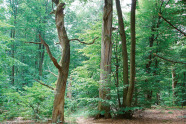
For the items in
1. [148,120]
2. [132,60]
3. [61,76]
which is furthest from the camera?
[148,120]

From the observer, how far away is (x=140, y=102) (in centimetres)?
624

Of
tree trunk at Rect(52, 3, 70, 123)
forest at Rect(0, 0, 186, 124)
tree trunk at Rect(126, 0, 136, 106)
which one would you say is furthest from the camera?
forest at Rect(0, 0, 186, 124)

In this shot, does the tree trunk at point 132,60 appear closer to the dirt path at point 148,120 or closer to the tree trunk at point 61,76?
the dirt path at point 148,120

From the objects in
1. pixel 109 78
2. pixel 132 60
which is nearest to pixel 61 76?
pixel 109 78

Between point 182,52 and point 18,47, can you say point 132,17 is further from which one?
point 18,47

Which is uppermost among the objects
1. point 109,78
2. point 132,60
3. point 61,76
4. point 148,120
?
point 132,60

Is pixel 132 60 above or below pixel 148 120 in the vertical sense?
above

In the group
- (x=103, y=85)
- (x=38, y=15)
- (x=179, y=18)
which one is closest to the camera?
(x=103, y=85)

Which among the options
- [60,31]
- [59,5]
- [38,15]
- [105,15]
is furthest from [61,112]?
[38,15]

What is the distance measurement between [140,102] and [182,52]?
5928mm

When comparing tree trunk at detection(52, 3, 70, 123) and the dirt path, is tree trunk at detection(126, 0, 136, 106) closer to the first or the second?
the dirt path

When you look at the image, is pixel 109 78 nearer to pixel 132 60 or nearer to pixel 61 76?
pixel 132 60

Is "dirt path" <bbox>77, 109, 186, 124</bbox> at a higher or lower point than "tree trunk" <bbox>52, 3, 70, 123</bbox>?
lower

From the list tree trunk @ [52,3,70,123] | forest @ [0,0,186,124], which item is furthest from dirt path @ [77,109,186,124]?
tree trunk @ [52,3,70,123]
